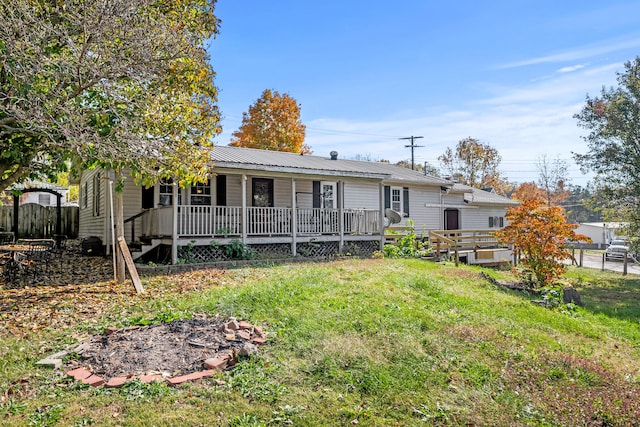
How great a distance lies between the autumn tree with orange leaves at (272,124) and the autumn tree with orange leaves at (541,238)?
22.1 m

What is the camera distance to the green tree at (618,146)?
18.3 meters

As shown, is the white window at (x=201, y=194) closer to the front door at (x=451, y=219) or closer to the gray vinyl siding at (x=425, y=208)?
the gray vinyl siding at (x=425, y=208)

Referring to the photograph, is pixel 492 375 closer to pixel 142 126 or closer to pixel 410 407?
pixel 410 407

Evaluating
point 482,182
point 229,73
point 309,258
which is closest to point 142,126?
point 229,73

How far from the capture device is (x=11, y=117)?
6.39 m

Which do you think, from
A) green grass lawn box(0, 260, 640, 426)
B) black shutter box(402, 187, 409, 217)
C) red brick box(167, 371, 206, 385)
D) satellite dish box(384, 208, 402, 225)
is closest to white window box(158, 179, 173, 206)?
green grass lawn box(0, 260, 640, 426)

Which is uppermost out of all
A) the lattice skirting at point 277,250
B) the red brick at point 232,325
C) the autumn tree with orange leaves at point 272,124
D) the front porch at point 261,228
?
the autumn tree with orange leaves at point 272,124

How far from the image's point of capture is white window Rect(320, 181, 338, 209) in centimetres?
1886

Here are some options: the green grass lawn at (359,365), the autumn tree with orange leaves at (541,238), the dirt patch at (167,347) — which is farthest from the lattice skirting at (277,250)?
the dirt patch at (167,347)

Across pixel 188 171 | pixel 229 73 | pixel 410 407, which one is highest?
pixel 229 73

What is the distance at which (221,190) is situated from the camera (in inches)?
607

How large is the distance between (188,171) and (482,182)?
4483 centimetres

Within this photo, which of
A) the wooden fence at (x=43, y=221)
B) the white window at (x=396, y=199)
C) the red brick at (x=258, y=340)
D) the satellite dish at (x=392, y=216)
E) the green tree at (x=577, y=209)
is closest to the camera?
the red brick at (x=258, y=340)

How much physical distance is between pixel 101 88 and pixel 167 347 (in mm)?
4756
